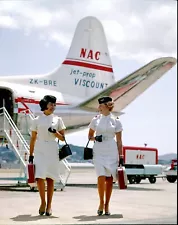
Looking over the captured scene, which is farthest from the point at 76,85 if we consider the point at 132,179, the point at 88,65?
the point at 132,179

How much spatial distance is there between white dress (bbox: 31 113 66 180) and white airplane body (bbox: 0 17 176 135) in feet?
17.7

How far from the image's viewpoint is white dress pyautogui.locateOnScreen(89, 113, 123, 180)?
12.3ft

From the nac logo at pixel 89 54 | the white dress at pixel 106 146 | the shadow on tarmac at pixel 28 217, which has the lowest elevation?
the shadow on tarmac at pixel 28 217

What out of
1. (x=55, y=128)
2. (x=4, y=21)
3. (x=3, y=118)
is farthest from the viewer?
(x=3, y=118)

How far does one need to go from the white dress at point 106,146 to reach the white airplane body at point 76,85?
533 cm

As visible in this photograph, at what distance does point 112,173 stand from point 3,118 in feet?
19.8

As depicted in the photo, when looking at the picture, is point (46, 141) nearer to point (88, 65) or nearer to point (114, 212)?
point (114, 212)

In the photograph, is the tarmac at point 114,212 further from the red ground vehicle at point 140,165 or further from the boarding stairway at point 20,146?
the red ground vehicle at point 140,165

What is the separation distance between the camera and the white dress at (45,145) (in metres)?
3.81

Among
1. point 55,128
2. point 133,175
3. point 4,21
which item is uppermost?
point 4,21

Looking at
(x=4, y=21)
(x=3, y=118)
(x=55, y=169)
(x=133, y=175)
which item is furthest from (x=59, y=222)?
(x=133, y=175)

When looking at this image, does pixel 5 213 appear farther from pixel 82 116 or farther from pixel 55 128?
pixel 82 116

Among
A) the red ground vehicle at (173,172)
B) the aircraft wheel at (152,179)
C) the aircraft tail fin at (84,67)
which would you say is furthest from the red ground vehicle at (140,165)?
the red ground vehicle at (173,172)

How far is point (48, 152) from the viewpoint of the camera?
381 cm
